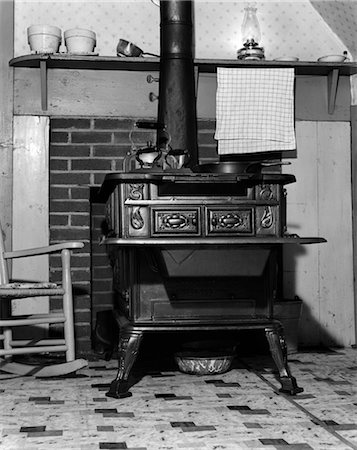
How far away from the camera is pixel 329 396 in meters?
2.81

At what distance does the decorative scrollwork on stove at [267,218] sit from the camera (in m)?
2.90

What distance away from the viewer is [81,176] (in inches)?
154

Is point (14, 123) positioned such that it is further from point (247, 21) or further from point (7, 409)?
point (7, 409)

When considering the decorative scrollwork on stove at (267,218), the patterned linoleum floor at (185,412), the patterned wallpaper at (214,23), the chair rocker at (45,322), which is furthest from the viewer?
the patterned wallpaper at (214,23)

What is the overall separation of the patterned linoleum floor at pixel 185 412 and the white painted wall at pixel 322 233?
671 millimetres

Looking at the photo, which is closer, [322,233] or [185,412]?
[185,412]

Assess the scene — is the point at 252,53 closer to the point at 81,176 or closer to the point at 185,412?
the point at 81,176

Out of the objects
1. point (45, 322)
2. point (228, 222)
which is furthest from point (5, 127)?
point (228, 222)

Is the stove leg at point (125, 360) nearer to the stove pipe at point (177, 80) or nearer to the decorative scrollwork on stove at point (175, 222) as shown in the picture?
the decorative scrollwork on stove at point (175, 222)

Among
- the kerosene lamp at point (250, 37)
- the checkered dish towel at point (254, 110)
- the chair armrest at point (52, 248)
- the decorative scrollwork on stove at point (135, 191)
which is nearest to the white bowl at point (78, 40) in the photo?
the checkered dish towel at point (254, 110)

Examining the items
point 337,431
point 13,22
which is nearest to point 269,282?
point 337,431

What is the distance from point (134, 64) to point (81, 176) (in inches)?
Answer: 26.0

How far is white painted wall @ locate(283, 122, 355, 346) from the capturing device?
4.07 m

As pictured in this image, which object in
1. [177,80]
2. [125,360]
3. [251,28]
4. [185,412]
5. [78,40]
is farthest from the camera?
[251,28]
